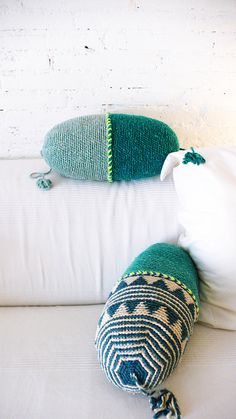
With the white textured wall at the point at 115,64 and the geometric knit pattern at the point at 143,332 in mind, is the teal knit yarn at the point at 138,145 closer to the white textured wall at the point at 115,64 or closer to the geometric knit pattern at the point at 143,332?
the white textured wall at the point at 115,64

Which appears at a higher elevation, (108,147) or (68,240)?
(108,147)

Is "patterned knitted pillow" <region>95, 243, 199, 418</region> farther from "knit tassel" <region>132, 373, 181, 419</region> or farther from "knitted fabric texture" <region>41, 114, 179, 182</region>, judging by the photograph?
"knitted fabric texture" <region>41, 114, 179, 182</region>

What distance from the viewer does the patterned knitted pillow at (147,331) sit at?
2.07ft

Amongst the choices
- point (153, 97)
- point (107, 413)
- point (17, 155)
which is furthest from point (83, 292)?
point (153, 97)

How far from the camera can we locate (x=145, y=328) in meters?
0.65

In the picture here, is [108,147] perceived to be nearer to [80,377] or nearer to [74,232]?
[74,232]

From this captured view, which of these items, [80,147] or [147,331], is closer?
[147,331]

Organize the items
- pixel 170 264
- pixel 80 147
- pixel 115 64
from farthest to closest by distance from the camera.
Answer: pixel 115 64
pixel 80 147
pixel 170 264

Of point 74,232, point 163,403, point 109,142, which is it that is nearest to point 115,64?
point 109,142

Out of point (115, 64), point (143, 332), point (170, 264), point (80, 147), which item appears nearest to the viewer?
point (143, 332)

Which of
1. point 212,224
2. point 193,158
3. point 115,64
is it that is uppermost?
point 115,64

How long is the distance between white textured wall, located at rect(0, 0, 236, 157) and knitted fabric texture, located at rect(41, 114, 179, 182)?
0.17 m

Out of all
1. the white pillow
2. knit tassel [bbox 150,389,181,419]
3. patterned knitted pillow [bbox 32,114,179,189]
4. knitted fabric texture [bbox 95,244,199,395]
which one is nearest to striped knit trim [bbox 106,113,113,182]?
patterned knitted pillow [bbox 32,114,179,189]

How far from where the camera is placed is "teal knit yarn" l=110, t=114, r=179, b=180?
2.92 feet
